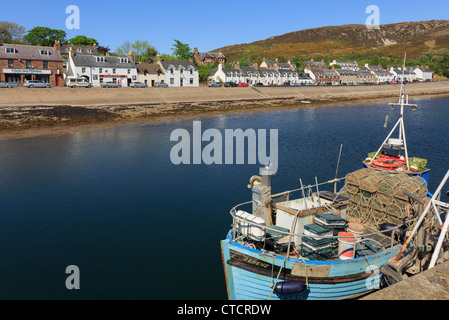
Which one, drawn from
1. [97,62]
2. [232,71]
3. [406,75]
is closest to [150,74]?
[97,62]

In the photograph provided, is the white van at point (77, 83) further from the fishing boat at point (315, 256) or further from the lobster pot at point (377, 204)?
the lobster pot at point (377, 204)

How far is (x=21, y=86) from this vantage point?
77.0m

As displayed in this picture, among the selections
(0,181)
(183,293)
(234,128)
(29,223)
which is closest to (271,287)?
(183,293)

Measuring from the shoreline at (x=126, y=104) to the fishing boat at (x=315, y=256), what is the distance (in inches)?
1999

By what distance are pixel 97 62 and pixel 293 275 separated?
322 feet

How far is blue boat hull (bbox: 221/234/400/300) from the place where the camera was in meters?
13.1

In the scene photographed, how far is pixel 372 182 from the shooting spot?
17328 millimetres

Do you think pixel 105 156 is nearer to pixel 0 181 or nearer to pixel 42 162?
pixel 42 162

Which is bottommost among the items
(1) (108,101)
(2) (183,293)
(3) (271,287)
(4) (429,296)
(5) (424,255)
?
(2) (183,293)

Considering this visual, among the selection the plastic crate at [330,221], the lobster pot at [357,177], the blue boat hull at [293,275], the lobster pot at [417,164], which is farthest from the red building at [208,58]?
the blue boat hull at [293,275]

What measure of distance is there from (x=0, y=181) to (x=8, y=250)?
15046mm

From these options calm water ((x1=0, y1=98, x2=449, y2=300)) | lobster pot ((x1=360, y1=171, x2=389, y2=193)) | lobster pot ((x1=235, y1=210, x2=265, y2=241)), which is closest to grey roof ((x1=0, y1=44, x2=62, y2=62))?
calm water ((x1=0, y1=98, x2=449, y2=300))

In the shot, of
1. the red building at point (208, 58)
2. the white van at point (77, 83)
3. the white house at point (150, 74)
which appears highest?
the red building at point (208, 58)

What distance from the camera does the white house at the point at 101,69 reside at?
92.4 meters
